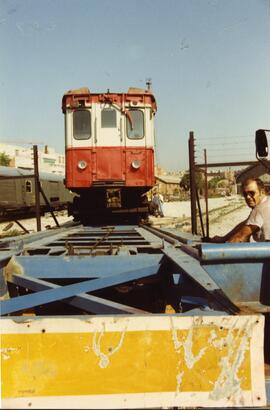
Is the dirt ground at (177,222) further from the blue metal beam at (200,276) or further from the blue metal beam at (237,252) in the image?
the blue metal beam at (237,252)

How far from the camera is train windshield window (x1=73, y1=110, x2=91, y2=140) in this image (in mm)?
9844

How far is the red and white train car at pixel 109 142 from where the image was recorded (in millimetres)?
9609

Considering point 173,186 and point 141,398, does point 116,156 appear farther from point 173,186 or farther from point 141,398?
point 173,186

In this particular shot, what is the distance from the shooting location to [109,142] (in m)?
9.81

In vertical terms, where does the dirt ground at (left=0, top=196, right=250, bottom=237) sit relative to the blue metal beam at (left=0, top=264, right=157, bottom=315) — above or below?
below

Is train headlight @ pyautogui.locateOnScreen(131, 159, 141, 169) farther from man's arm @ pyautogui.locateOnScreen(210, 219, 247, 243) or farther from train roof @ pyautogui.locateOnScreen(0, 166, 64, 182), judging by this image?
train roof @ pyautogui.locateOnScreen(0, 166, 64, 182)

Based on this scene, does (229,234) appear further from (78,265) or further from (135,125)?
(135,125)

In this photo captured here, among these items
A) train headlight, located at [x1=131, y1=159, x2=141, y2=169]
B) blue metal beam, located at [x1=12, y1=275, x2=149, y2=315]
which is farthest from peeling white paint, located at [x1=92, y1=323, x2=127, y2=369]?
train headlight, located at [x1=131, y1=159, x2=141, y2=169]

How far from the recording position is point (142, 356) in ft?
5.49

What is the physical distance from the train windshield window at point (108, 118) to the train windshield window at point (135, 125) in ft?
1.27

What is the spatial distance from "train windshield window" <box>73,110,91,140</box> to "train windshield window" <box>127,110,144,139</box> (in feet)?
3.35

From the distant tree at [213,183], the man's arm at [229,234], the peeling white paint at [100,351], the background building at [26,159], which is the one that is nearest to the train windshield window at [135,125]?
the man's arm at [229,234]

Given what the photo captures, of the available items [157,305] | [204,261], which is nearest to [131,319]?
[204,261]

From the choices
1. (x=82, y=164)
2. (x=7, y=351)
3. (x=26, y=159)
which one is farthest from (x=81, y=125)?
(x=26, y=159)
